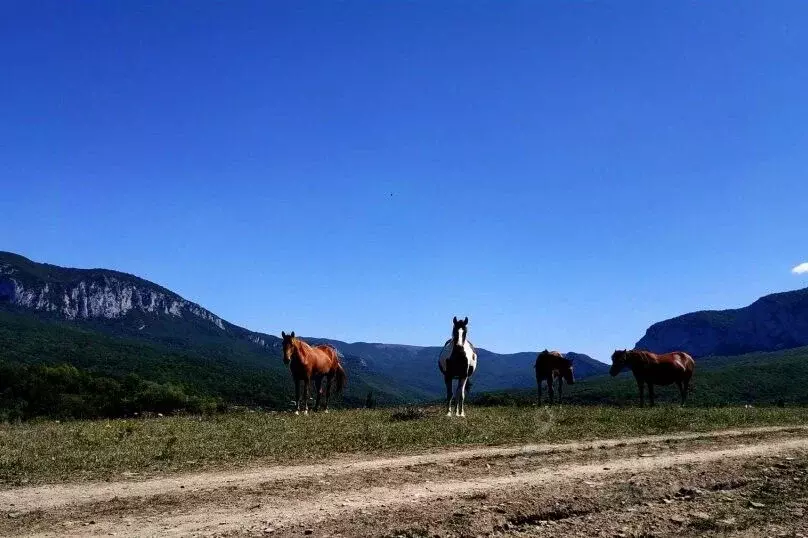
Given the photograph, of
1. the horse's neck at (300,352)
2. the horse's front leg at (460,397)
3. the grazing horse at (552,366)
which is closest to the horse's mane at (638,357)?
the grazing horse at (552,366)

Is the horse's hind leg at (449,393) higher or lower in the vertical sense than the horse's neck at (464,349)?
lower

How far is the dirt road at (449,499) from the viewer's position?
735 cm

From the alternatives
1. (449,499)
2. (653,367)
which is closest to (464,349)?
(449,499)

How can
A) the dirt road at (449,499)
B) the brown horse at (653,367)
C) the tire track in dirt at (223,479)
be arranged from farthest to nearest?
the brown horse at (653,367) → the tire track in dirt at (223,479) → the dirt road at (449,499)

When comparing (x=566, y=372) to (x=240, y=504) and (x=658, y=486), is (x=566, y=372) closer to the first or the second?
(x=658, y=486)

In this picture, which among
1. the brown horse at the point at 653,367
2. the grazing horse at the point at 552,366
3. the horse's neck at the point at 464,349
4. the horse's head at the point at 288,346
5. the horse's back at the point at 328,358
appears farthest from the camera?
the grazing horse at the point at 552,366

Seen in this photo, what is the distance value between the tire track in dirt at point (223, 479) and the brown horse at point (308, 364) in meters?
11.7

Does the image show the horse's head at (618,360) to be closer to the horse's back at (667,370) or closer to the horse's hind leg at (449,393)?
the horse's back at (667,370)

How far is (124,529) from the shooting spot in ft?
23.3

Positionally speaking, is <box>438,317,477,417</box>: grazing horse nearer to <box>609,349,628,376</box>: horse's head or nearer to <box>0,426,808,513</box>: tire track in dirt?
<box>0,426,808,513</box>: tire track in dirt

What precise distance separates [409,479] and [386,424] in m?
7.70

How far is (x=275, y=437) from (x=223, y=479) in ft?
15.4

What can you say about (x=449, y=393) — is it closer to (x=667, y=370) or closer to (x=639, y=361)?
(x=639, y=361)

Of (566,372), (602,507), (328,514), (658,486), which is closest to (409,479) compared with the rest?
(328,514)
